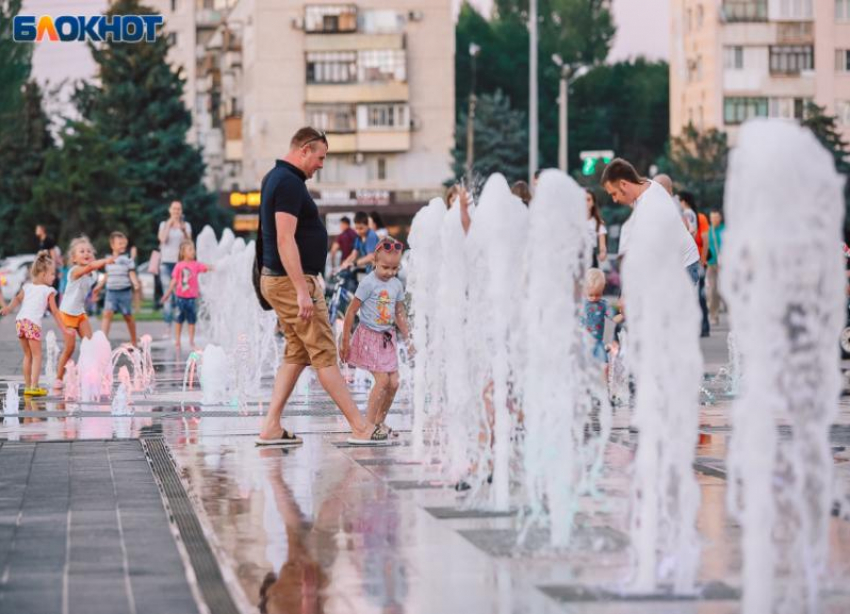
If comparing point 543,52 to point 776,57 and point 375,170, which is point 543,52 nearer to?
point 375,170

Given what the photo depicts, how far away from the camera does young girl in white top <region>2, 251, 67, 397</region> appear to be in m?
18.7

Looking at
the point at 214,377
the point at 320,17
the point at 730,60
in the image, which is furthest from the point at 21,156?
the point at 214,377

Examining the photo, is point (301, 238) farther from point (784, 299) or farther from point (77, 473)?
point (784, 299)

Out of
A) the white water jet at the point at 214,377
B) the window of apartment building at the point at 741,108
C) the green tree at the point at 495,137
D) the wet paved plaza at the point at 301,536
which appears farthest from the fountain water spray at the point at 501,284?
the window of apartment building at the point at 741,108

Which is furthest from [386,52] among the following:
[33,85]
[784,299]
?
[784,299]

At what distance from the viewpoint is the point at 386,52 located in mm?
107438

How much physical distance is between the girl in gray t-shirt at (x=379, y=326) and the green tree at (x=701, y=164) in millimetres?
66917

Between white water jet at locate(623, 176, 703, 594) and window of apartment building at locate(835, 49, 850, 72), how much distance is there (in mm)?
95334

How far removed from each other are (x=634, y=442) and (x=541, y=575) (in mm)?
5404

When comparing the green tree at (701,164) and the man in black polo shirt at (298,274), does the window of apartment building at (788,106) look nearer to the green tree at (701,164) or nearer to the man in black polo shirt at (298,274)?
the green tree at (701,164)

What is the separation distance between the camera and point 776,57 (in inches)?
3999

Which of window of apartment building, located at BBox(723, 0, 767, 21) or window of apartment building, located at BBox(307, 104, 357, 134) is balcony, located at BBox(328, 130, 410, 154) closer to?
window of apartment building, located at BBox(307, 104, 357, 134)

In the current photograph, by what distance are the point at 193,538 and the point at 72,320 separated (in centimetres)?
1115

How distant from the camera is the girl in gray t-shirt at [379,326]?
13664 mm
